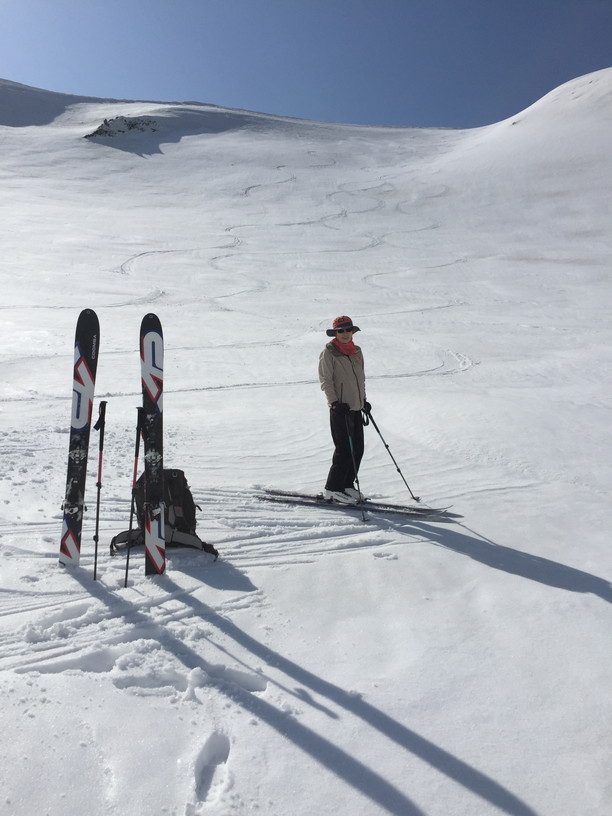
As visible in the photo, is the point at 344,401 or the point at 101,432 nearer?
the point at 101,432

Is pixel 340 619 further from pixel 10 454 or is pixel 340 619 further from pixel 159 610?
pixel 10 454

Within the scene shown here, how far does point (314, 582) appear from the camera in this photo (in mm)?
4883

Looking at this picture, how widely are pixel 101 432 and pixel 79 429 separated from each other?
19cm

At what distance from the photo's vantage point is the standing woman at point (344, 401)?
6.41m

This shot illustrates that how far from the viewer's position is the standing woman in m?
6.41

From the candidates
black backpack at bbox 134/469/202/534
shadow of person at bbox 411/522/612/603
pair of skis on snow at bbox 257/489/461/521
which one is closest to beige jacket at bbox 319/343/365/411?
pair of skis on snow at bbox 257/489/461/521

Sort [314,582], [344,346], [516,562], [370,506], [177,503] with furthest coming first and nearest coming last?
[370,506], [344,346], [177,503], [516,562], [314,582]

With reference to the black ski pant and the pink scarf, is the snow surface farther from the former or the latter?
the pink scarf

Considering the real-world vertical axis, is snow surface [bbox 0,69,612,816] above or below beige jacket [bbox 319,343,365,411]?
below

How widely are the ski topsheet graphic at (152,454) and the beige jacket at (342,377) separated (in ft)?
6.64

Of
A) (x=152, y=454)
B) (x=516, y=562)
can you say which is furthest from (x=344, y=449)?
(x=152, y=454)

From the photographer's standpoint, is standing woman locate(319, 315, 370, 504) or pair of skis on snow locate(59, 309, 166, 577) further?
standing woman locate(319, 315, 370, 504)

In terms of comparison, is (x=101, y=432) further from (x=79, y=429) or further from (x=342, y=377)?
(x=342, y=377)

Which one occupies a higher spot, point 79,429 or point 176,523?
point 79,429
